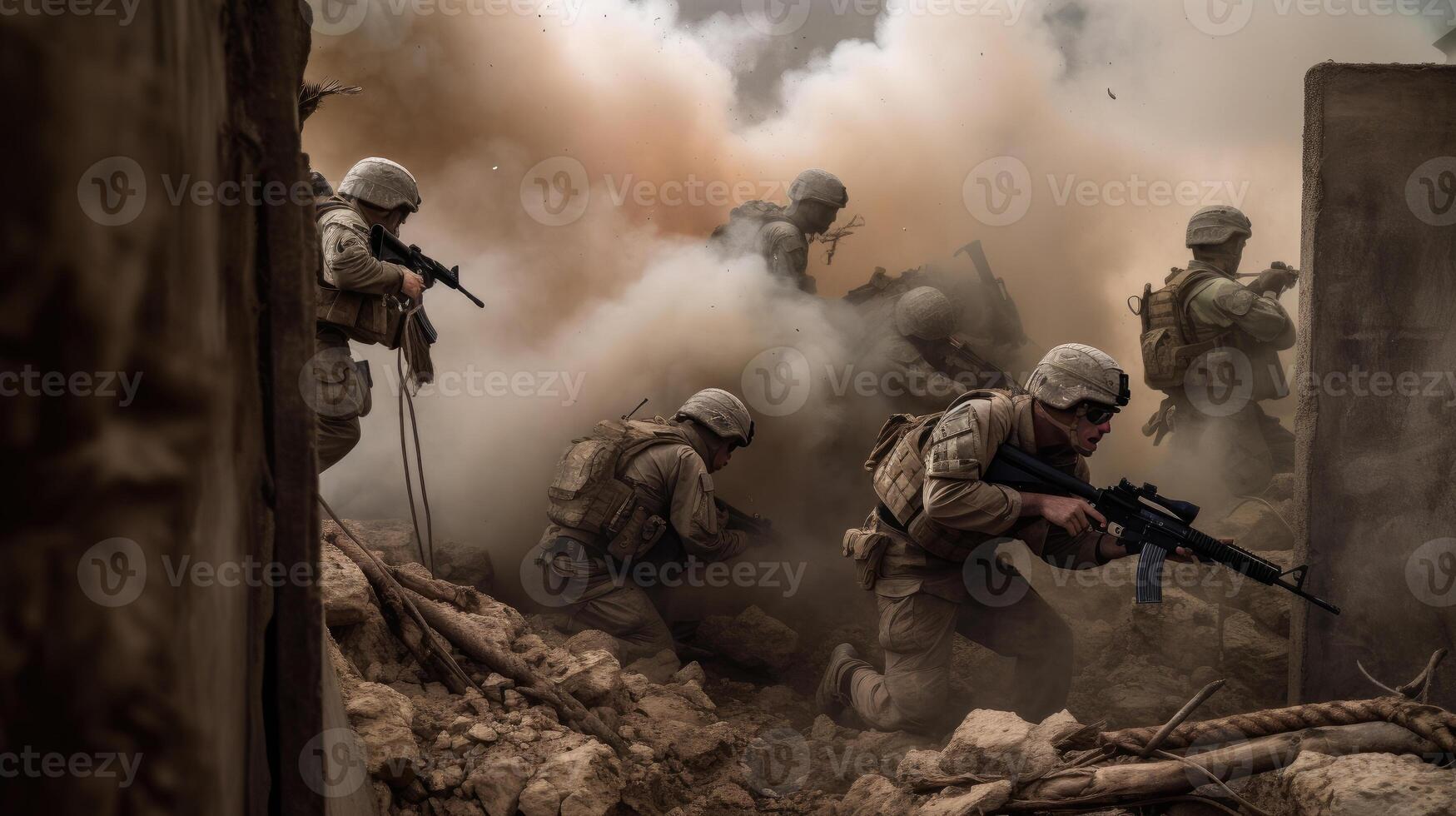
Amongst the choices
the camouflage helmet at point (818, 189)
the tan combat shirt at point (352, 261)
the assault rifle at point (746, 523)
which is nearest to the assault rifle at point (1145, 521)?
the assault rifle at point (746, 523)

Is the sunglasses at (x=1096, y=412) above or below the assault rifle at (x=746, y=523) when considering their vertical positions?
above

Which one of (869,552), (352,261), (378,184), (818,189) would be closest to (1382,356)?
(869,552)

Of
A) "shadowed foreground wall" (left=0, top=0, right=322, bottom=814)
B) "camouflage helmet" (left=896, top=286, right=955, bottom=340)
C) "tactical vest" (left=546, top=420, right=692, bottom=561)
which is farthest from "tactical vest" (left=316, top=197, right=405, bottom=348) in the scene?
"camouflage helmet" (left=896, top=286, right=955, bottom=340)

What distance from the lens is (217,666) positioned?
2.52 feet

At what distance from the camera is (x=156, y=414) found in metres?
0.68

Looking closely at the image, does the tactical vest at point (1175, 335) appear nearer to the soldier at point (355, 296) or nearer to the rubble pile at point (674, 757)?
the rubble pile at point (674, 757)

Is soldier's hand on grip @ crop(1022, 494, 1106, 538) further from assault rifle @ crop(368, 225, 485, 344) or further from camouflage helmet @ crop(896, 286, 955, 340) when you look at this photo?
camouflage helmet @ crop(896, 286, 955, 340)

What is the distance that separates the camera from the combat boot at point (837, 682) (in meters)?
4.59

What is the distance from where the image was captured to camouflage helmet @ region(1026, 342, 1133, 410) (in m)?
3.62

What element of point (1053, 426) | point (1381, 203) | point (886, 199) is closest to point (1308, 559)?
point (1053, 426)

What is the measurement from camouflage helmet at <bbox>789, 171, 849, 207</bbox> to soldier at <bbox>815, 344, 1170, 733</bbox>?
3.66 m

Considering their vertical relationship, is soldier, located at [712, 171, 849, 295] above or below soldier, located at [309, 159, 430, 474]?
above

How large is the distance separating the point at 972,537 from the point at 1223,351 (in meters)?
3.15

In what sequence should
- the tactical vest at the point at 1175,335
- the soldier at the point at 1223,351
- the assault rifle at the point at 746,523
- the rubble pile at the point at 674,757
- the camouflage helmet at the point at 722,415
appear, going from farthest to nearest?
the tactical vest at the point at 1175,335 → the soldier at the point at 1223,351 → the assault rifle at the point at 746,523 → the camouflage helmet at the point at 722,415 → the rubble pile at the point at 674,757
